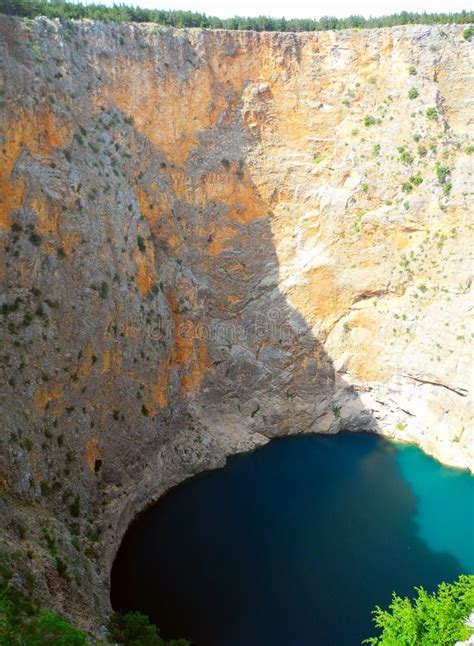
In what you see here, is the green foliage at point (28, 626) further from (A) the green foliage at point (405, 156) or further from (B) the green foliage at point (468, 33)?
(B) the green foliage at point (468, 33)

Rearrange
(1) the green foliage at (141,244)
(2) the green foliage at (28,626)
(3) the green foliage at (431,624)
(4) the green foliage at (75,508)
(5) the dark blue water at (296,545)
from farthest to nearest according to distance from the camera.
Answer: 1. (1) the green foliage at (141,244)
2. (4) the green foliage at (75,508)
3. (5) the dark blue water at (296,545)
4. (3) the green foliage at (431,624)
5. (2) the green foliage at (28,626)

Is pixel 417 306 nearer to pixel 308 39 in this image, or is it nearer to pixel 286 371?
pixel 286 371

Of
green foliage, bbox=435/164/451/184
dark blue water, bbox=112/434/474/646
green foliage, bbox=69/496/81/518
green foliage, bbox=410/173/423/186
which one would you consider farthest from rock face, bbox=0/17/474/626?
dark blue water, bbox=112/434/474/646

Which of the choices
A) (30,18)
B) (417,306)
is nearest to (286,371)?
(417,306)

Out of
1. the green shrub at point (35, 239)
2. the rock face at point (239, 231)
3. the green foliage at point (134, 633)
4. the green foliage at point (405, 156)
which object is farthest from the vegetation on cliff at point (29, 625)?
the green foliage at point (405, 156)

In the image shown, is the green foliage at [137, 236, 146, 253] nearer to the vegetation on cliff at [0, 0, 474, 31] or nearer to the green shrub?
the green shrub

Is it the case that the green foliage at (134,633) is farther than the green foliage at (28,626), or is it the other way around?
the green foliage at (134,633)
